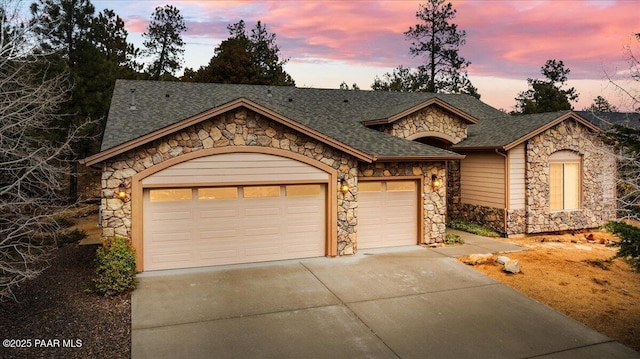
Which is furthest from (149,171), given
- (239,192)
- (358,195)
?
(358,195)

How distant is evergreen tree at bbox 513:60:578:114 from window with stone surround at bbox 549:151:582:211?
85.8 ft

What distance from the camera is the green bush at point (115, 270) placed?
7.93 meters

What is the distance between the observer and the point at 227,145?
9.80m

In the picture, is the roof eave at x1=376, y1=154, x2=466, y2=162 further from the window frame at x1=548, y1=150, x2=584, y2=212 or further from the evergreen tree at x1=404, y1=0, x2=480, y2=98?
the evergreen tree at x1=404, y1=0, x2=480, y2=98

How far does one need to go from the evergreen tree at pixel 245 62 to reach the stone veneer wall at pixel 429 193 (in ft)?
77.9

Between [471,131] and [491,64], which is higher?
[491,64]

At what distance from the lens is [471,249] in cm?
1181

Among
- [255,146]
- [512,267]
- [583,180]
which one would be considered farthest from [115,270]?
[583,180]

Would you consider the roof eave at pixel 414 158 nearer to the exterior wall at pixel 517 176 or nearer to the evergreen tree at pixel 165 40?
the exterior wall at pixel 517 176

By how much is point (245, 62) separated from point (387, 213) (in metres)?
25.3

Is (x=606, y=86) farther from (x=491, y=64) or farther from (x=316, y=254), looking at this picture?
(x=491, y=64)

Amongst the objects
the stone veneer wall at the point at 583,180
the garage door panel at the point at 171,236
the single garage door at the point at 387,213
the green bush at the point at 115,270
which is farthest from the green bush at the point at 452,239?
the green bush at the point at 115,270

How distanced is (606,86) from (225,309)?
31.7 feet

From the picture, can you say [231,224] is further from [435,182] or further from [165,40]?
[165,40]
